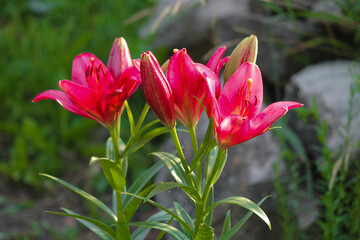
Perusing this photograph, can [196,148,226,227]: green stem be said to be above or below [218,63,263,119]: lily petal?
below

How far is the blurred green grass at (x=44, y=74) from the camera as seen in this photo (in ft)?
8.07

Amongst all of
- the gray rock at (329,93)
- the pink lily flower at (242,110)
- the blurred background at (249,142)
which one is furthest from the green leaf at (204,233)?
the gray rock at (329,93)

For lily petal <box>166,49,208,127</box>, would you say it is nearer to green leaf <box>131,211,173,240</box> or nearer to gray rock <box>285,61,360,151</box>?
green leaf <box>131,211,173,240</box>

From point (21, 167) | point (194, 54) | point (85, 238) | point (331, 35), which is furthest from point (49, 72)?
point (331, 35)

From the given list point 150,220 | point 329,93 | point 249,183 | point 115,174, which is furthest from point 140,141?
point 329,93

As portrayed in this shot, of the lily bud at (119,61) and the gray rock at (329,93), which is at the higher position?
the lily bud at (119,61)

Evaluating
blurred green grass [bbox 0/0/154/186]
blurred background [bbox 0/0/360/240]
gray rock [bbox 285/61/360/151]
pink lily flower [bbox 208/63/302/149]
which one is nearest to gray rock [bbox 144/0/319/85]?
blurred background [bbox 0/0/360/240]

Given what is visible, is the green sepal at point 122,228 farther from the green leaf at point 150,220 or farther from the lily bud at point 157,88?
the lily bud at point 157,88

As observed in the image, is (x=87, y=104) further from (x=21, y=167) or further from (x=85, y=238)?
(x=21, y=167)

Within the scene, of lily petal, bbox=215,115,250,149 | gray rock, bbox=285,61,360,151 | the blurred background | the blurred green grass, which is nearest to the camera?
lily petal, bbox=215,115,250,149

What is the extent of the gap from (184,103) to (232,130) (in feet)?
0.32

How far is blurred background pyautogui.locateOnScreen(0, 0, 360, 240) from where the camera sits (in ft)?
5.10

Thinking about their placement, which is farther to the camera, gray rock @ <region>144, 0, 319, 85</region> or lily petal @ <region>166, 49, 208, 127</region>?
gray rock @ <region>144, 0, 319, 85</region>

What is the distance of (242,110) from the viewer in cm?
72
